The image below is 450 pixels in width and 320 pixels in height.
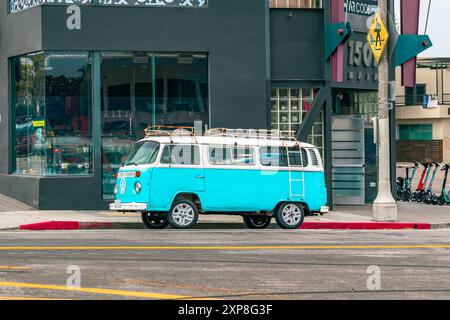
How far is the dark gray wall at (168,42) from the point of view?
27281 millimetres

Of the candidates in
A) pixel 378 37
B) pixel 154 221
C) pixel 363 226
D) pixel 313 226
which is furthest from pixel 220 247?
pixel 378 37

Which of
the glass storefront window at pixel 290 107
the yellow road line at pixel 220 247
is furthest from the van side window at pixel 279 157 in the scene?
the glass storefront window at pixel 290 107

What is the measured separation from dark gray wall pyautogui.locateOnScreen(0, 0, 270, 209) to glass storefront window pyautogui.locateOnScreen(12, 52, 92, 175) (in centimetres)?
38

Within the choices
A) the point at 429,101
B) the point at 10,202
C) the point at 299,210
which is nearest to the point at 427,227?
the point at 299,210

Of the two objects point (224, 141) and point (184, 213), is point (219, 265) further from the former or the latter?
point (224, 141)

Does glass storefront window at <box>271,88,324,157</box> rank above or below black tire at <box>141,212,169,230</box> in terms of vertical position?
above

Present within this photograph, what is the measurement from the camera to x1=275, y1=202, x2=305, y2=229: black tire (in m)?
23.3

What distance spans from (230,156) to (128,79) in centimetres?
609

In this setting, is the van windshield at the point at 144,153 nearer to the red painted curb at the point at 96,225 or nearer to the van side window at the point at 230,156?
the van side window at the point at 230,156

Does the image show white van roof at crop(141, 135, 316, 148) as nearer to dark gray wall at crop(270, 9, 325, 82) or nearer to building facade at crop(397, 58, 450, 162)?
dark gray wall at crop(270, 9, 325, 82)

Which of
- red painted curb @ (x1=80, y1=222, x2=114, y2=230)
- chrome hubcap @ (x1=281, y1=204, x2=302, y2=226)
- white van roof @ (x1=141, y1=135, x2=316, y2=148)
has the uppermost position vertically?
white van roof @ (x1=141, y1=135, x2=316, y2=148)

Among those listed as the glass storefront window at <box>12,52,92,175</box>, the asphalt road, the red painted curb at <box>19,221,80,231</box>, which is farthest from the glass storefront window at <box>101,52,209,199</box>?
the asphalt road
